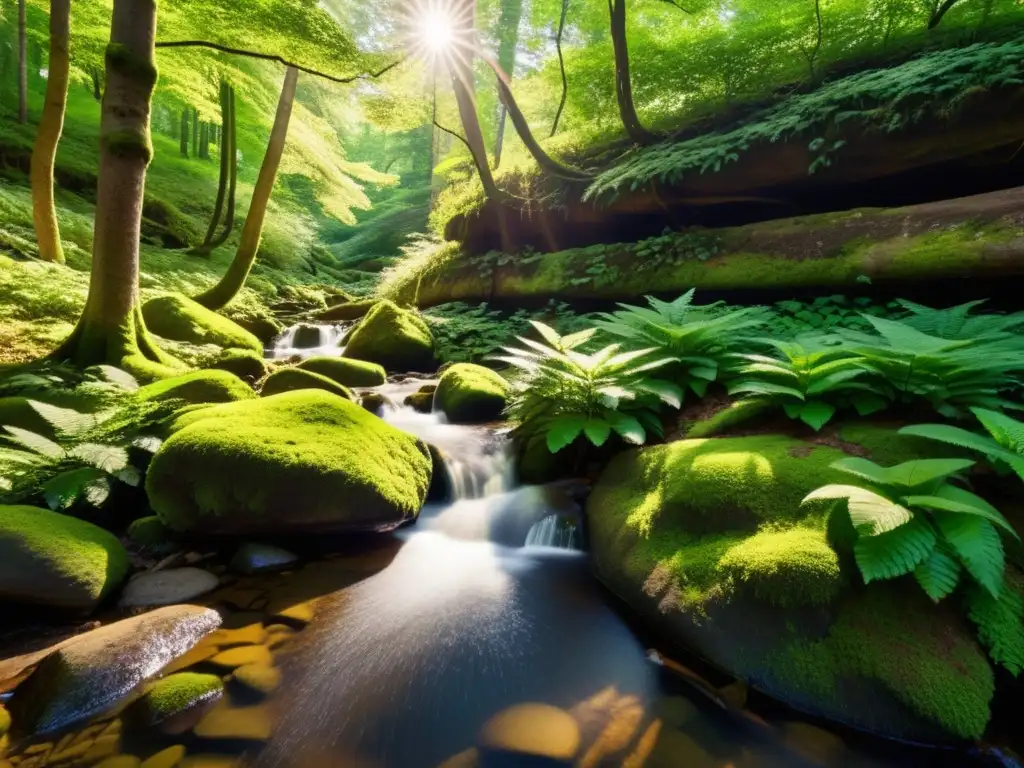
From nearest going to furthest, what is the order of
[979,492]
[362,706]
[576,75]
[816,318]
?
[362,706]
[979,492]
[816,318]
[576,75]

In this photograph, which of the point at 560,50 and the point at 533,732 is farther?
the point at 560,50

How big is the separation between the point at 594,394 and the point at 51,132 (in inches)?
363

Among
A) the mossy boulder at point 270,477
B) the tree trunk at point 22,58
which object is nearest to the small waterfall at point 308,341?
the mossy boulder at point 270,477

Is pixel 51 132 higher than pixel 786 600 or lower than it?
higher

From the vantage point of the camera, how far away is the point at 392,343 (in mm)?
9016

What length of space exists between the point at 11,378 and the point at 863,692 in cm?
632

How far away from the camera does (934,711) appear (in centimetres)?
205

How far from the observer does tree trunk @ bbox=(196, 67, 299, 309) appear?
9.53 metres

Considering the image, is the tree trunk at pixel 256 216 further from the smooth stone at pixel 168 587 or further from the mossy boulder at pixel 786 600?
the mossy boulder at pixel 786 600

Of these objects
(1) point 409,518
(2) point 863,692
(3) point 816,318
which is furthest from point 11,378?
(3) point 816,318

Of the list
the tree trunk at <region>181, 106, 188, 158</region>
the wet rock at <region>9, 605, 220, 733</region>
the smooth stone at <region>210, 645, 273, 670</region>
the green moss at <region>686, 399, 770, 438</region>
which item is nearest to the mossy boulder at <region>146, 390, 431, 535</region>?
the wet rock at <region>9, 605, 220, 733</region>

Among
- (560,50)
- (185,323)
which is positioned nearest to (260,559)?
(185,323)

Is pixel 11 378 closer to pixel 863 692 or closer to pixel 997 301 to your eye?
pixel 863 692

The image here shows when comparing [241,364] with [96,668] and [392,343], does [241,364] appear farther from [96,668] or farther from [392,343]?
[96,668]
